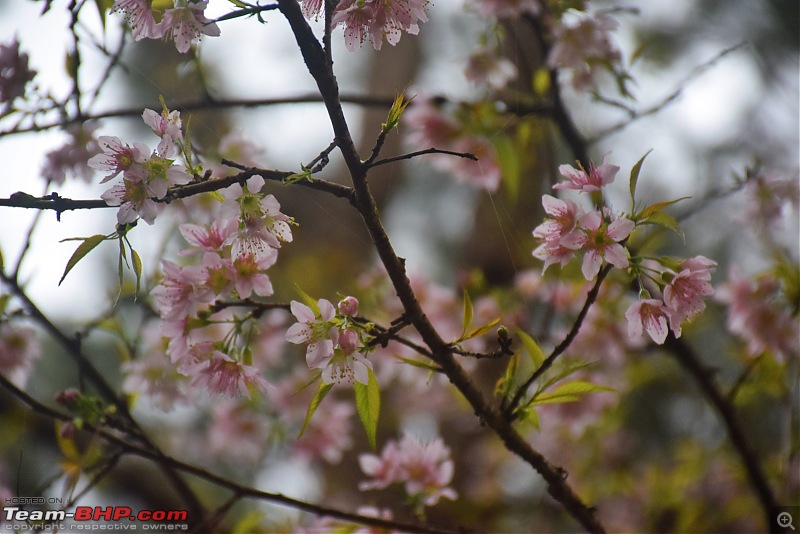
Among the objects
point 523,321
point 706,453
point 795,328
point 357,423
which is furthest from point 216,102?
point 706,453

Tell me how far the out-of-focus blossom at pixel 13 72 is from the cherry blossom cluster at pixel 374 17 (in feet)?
1.62

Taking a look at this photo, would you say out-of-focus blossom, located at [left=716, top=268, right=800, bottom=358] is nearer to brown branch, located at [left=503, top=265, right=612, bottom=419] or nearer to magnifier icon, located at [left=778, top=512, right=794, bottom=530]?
magnifier icon, located at [left=778, top=512, right=794, bottom=530]

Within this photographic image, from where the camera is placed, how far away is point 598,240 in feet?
2.10

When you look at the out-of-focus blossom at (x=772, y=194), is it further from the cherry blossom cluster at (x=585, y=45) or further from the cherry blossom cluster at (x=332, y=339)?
the cherry blossom cluster at (x=332, y=339)

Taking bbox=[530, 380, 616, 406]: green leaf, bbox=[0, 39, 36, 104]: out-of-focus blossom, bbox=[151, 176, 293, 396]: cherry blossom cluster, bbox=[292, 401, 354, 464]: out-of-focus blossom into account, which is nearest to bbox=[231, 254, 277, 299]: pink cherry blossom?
bbox=[151, 176, 293, 396]: cherry blossom cluster

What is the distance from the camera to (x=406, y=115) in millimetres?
1293

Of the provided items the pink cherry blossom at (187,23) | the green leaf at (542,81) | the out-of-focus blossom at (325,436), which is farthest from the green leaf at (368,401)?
the green leaf at (542,81)

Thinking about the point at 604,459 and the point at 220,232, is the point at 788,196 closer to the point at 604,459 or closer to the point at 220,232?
the point at 604,459

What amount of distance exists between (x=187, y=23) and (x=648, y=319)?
21.2 inches

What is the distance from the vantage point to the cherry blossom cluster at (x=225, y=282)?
633 mm

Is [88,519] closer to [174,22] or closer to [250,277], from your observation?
[250,277]

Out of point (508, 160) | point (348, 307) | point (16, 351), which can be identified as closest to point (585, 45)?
point (508, 160)

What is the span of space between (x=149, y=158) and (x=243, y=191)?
86 mm

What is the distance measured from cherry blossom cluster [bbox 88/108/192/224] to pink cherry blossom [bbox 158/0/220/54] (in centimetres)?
9
